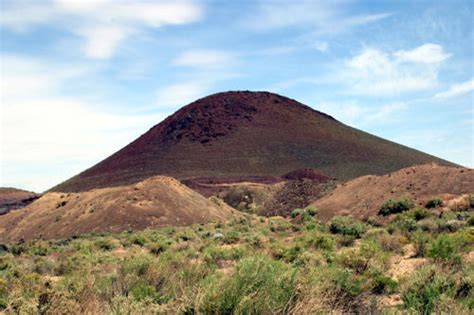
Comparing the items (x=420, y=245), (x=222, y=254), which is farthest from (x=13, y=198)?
(x=420, y=245)

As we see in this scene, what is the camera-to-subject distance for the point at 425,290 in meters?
9.01

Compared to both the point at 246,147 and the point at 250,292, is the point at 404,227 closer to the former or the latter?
the point at 250,292

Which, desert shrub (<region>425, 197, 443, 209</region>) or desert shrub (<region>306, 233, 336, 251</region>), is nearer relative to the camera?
desert shrub (<region>306, 233, 336, 251</region>)

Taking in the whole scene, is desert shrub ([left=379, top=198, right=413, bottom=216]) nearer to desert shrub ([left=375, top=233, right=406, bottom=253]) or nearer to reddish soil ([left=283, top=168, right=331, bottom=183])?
desert shrub ([left=375, top=233, right=406, bottom=253])

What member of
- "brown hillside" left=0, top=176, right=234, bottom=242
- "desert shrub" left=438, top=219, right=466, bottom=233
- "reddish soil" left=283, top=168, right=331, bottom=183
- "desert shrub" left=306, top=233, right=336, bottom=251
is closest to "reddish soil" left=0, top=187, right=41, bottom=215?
"brown hillside" left=0, top=176, right=234, bottom=242

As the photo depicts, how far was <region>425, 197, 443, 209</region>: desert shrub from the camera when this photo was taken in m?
30.8

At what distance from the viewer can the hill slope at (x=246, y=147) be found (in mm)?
104125

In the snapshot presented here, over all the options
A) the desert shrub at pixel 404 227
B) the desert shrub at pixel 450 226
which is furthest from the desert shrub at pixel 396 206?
the desert shrub at pixel 450 226

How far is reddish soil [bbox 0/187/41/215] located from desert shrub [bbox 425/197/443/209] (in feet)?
198

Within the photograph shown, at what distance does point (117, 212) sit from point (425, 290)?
3357 cm

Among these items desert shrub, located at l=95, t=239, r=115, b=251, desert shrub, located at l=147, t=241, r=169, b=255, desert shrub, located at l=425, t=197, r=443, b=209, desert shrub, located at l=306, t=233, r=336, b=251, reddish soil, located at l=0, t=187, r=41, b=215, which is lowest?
desert shrub, located at l=95, t=239, r=115, b=251

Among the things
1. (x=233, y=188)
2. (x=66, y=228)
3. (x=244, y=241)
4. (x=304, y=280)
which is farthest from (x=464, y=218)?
(x=233, y=188)

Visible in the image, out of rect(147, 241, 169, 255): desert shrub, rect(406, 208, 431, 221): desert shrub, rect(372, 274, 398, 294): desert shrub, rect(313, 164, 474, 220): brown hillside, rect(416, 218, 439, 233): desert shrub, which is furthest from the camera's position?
rect(313, 164, 474, 220): brown hillside

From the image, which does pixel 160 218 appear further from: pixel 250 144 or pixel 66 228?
pixel 250 144
